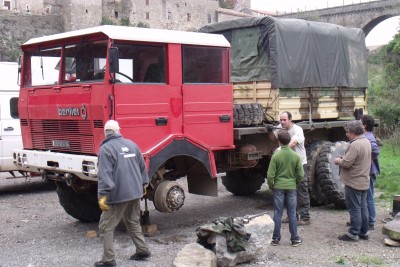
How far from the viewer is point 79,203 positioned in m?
8.34

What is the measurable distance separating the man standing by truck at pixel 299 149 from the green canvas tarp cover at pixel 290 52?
3.42 feet

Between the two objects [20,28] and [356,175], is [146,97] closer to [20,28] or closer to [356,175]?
[356,175]

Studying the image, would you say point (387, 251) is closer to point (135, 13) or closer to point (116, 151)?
point (116, 151)

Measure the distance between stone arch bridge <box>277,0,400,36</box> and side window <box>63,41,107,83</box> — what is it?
155 feet

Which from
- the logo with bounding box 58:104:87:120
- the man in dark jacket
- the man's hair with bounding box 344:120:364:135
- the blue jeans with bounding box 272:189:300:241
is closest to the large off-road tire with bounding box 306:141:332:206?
the man's hair with bounding box 344:120:364:135

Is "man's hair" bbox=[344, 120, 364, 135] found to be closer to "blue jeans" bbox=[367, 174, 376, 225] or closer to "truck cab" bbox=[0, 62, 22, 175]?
"blue jeans" bbox=[367, 174, 376, 225]

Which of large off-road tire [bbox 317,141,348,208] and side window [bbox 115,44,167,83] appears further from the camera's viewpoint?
large off-road tire [bbox 317,141,348,208]

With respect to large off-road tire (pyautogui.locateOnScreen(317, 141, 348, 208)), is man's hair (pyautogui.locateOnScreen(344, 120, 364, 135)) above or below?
above

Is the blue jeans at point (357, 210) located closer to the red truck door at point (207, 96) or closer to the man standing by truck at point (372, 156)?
the man standing by truck at point (372, 156)

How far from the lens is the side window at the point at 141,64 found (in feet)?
22.6

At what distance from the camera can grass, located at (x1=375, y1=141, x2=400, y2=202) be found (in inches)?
419

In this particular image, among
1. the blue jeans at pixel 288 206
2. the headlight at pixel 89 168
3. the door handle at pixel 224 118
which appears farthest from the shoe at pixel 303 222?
the headlight at pixel 89 168

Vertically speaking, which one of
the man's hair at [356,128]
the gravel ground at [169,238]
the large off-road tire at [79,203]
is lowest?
the gravel ground at [169,238]

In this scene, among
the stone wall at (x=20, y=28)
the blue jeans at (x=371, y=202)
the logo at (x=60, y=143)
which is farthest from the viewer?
the stone wall at (x=20, y=28)
